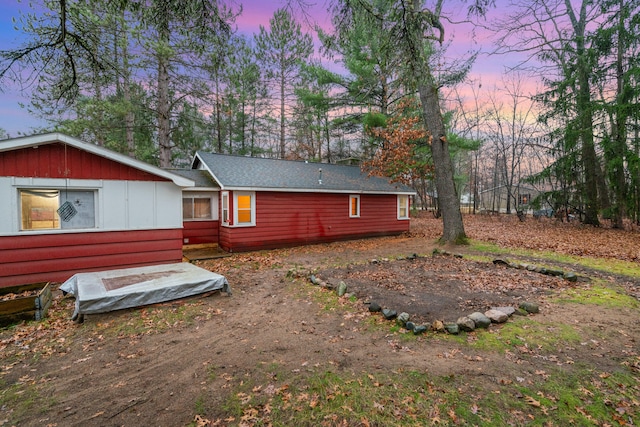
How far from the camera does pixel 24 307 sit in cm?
483

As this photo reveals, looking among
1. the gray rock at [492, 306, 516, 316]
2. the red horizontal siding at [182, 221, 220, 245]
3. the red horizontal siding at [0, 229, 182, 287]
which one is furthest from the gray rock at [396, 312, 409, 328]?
the red horizontal siding at [182, 221, 220, 245]

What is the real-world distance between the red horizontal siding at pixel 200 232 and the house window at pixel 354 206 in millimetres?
6216

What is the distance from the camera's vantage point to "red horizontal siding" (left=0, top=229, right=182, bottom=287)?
6.22 m

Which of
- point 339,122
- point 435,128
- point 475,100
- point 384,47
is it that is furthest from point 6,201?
point 475,100

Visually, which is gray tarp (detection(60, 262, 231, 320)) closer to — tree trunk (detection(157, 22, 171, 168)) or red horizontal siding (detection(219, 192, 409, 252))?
red horizontal siding (detection(219, 192, 409, 252))

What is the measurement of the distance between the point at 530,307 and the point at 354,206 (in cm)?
996

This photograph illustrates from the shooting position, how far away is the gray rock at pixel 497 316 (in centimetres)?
432

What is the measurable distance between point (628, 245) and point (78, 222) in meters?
17.1

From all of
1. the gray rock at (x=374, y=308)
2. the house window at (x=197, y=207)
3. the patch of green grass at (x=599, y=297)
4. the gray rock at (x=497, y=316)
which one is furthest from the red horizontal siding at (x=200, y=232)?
the patch of green grass at (x=599, y=297)

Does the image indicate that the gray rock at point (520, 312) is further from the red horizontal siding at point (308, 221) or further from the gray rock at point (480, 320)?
the red horizontal siding at point (308, 221)

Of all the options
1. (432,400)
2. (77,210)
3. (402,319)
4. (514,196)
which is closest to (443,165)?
(402,319)

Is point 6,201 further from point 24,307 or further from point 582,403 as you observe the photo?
point 582,403

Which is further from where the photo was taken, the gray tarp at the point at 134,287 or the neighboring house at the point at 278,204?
the neighboring house at the point at 278,204

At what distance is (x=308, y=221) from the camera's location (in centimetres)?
1281
